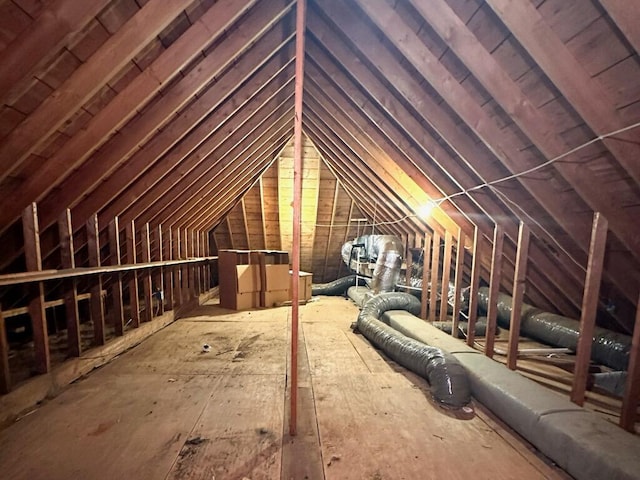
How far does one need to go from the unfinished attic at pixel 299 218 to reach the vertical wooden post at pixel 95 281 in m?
0.02

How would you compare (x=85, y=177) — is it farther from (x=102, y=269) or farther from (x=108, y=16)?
(x=108, y=16)

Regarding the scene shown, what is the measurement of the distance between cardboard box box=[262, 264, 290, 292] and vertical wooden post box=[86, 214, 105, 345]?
102 inches

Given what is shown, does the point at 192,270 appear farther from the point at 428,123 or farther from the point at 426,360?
the point at 428,123

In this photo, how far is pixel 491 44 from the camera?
162 cm

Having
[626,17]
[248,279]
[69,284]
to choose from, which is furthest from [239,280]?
[626,17]

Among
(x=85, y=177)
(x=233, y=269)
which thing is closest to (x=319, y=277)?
(x=233, y=269)

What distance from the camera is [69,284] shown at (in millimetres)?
2559

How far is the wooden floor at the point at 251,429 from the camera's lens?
1549mm

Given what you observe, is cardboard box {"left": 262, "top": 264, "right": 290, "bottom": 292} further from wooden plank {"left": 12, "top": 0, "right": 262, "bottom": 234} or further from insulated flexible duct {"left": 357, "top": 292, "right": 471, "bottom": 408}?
wooden plank {"left": 12, "top": 0, "right": 262, "bottom": 234}

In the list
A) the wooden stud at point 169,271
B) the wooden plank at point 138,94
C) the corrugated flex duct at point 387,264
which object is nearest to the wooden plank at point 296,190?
Answer: the wooden plank at point 138,94

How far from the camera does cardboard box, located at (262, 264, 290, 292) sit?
524 centimetres

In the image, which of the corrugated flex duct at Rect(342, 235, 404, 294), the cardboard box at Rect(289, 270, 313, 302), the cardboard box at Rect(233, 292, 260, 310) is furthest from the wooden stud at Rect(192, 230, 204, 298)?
the corrugated flex duct at Rect(342, 235, 404, 294)

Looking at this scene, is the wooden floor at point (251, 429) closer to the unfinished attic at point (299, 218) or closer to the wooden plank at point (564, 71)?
the unfinished attic at point (299, 218)

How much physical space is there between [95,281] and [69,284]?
0.86 ft
